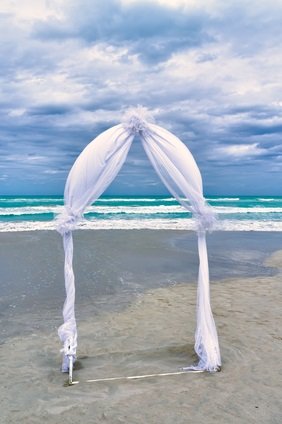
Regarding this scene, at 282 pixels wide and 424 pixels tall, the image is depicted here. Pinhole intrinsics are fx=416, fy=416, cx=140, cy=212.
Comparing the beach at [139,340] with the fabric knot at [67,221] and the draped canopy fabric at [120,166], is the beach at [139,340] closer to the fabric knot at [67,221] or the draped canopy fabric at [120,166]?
the draped canopy fabric at [120,166]

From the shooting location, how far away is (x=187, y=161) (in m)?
5.43

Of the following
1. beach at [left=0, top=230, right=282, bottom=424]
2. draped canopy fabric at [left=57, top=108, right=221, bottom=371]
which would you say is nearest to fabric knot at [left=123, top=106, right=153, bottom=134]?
draped canopy fabric at [left=57, top=108, right=221, bottom=371]

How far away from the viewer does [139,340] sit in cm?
670

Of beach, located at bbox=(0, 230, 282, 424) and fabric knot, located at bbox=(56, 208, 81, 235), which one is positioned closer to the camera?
beach, located at bbox=(0, 230, 282, 424)

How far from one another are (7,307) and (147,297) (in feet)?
9.97

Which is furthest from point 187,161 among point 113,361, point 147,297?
point 147,297

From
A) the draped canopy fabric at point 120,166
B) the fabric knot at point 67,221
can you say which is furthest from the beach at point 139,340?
the fabric knot at point 67,221

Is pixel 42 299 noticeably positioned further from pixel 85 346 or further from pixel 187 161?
pixel 187 161

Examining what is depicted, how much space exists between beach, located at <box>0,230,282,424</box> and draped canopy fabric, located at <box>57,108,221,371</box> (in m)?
Result: 0.51

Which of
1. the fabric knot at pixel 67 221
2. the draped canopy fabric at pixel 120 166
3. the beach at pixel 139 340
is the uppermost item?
the draped canopy fabric at pixel 120 166

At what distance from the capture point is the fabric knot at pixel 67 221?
5.43 m

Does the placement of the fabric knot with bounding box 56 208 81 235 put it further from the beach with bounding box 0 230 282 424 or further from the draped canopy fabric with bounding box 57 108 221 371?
the beach with bounding box 0 230 282 424

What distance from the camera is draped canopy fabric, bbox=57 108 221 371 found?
5355 mm

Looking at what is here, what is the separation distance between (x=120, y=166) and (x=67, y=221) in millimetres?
997
